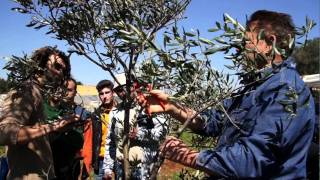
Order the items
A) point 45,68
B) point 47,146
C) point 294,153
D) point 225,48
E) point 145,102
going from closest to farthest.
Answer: point 225,48
point 294,153
point 145,102
point 45,68
point 47,146

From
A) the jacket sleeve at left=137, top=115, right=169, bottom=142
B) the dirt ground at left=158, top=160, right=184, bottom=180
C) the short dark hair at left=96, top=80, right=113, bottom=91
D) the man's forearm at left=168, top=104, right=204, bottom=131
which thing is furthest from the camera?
the dirt ground at left=158, top=160, right=184, bottom=180

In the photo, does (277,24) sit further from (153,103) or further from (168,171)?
(168,171)

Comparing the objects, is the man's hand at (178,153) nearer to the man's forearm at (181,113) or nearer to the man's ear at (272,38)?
the man's forearm at (181,113)

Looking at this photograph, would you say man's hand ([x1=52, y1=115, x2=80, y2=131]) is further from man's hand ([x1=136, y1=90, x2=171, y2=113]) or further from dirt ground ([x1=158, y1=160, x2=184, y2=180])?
dirt ground ([x1=158, y1=160, x2=184, y2=180])

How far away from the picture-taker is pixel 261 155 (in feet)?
7.97

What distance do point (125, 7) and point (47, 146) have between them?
1.73 m

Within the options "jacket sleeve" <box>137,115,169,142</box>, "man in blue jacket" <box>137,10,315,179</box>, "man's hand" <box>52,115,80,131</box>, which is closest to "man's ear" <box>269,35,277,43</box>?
"man in blue jacket" <box>137,10,315,179</box>

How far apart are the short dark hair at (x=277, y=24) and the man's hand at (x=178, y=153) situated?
0.81 metres

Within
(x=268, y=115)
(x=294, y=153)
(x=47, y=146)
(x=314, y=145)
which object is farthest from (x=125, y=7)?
(x=314, y=145)

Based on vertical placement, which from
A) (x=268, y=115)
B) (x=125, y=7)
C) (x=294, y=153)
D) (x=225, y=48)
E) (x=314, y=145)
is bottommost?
(x=314, y=145)

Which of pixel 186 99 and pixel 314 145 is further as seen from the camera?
pixel 314 145

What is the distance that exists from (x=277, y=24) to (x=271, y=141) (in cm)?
75

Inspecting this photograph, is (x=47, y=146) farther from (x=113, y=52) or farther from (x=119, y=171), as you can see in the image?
(x=113, y=52)

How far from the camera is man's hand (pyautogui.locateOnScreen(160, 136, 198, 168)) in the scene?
2.62 metres
